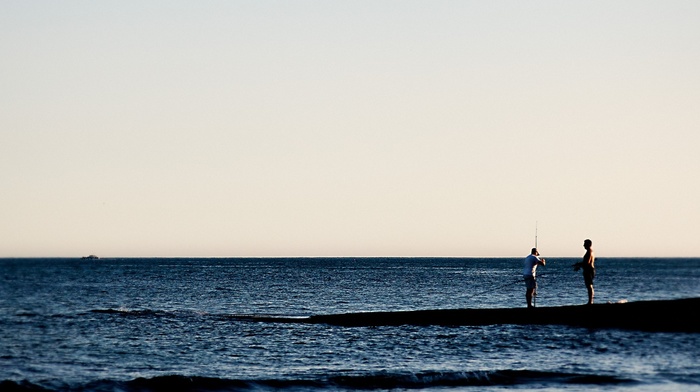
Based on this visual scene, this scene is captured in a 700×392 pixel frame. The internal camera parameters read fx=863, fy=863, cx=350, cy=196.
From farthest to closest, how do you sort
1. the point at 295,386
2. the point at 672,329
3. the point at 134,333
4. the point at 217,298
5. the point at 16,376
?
the point at 217,298 → the point at 134,333 → the point at 672,329 → the point at 16,376 → the point at 295,386

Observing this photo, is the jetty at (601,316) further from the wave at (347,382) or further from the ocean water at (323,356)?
the wave at (347,382)

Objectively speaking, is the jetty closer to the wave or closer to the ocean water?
the ocean water

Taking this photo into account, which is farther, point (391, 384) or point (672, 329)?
point (672, 329)

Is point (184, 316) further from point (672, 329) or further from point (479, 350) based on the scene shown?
point (672, 329)

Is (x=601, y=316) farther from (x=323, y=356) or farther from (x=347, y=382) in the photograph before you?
(x=347, y=382)

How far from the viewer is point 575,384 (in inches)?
875

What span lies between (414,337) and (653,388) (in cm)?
1239

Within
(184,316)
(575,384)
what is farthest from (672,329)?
(184,316)

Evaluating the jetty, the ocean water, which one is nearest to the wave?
the ocean water

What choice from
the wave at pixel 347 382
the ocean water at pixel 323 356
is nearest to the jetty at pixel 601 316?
the ocean water at pixel 323 356

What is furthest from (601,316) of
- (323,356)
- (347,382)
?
(347,382)

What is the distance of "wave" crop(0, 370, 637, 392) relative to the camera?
912 inches

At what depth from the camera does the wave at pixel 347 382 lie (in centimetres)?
2317

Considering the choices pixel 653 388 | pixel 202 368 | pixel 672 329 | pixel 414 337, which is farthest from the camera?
pixel 414 337
